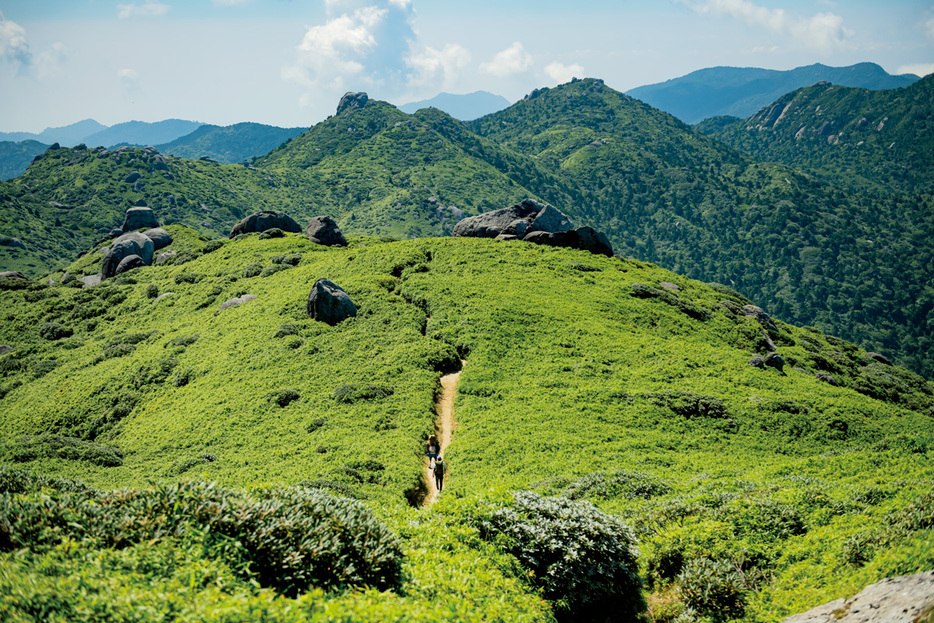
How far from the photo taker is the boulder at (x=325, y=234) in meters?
75.6

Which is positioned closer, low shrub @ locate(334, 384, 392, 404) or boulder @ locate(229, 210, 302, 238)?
low shrub @ locate(334, 384, 392, 404)

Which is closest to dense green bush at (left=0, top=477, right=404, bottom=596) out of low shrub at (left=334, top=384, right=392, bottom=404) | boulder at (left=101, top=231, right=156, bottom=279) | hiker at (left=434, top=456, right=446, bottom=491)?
hiker at (left=434, top=456, right=446, bottom=491)

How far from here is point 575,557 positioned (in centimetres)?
1386

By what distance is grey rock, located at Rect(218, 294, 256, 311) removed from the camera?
183ft

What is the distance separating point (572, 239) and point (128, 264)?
227 feet

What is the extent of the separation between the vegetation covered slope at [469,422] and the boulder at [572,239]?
3.46 m

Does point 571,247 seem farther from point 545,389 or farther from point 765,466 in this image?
point 765,466

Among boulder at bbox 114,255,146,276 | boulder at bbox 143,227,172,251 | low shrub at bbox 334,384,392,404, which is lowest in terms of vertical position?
low shrub at bbox 334,384,392,404

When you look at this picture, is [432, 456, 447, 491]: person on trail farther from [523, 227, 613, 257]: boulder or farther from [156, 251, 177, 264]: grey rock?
[156, 251, 177, 264]: grey rock

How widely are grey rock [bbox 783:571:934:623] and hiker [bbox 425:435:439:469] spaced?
18.3 meters

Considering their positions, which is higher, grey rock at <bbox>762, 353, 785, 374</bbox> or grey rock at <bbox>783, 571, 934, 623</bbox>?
grey rock at <bbox>783, 571, 934, 623</bbox>

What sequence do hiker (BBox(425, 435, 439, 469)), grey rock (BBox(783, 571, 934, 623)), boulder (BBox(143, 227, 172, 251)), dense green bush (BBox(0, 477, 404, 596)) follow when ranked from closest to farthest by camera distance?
grey rock (BBox(783, 571, 934, 623)) < dense green bush (BBox(0, 477, 404, 596)) < hiker (BBox(425, 435, 439, 469)) < boulder (BBox(143, 227, 172, 251))

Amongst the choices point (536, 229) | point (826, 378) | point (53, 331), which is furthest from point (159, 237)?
point (826, 378)

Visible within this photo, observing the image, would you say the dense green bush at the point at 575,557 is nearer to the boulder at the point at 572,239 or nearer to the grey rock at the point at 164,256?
the boulder at the point at 572,239
